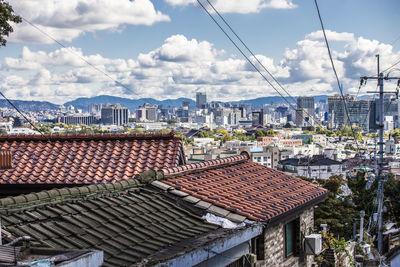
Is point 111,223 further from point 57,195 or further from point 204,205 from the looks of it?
point 204,205

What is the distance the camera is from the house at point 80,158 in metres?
9.38

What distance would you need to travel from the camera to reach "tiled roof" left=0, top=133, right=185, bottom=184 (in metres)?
9.45

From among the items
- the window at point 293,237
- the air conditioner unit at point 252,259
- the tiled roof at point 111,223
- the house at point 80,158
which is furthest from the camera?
the house at point 80,158

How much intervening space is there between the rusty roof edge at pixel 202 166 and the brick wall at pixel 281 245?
146 centimetres

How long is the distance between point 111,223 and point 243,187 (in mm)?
2990

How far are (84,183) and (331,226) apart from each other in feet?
81.5

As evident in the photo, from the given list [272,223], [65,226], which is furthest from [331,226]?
[65,226]

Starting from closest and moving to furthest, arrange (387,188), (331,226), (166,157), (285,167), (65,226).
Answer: (65,226) < (166,157) < (331,226) < (387,188) < (285,167)

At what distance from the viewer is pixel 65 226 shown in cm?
511

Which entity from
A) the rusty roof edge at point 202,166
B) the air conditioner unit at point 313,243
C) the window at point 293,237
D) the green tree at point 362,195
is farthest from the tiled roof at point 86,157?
the green tree at point 362,195

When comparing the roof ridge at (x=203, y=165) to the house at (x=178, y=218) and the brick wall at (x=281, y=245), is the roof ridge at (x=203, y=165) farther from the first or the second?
the brick wall at (x=281, y=245)

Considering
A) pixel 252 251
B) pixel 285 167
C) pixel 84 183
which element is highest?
pixel 84 183

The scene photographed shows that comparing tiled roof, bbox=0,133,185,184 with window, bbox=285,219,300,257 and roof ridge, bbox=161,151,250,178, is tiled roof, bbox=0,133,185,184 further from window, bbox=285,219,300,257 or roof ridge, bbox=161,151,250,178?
window, bbox=285,219,300,257

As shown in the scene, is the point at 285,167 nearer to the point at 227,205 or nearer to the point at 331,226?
the point at 331,226
